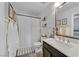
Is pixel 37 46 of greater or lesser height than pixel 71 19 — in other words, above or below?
below

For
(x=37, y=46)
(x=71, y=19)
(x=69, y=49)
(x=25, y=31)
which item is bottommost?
(x=37, y=46)

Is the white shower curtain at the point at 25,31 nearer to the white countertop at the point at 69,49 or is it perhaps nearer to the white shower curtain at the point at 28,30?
the white shower curtain at the point at 28,30

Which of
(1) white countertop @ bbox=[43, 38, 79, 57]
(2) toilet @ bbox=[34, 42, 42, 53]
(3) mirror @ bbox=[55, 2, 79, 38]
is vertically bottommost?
(2) toilet @ bbox=[34, 42, 42, 53]

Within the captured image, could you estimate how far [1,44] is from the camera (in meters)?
1.72

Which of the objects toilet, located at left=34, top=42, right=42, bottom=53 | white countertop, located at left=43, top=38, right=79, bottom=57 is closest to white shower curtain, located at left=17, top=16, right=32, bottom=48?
toilet, located at left=34, top=42, right=42, bottom=53

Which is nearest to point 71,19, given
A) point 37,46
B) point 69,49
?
point 69,49

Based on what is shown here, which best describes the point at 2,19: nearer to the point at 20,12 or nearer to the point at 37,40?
the point at 20,12

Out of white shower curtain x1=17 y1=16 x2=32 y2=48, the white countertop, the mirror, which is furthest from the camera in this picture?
white shower curtain x1=17 y1=16 x2=32 y2=48

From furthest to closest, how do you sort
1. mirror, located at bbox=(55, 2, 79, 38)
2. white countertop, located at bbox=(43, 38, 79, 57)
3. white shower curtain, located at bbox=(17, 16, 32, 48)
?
white shower curtain, located at bbox=(17, 16, 32, 48), mirror, located at bbox=(55, 2, 79, 38), white countertop, located at bbox=(43, 38, 79, 57)

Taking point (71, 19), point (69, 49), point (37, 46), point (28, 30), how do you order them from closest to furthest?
1. point (69, 49)
2. point (71, 19)
3. point (37, 46)
4. point (28, 30)

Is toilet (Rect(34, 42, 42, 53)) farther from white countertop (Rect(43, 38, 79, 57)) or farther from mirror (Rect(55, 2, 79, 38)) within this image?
white countertop (Rect(43, 38, 79, 57))

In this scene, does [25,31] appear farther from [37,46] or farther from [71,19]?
[71,19]

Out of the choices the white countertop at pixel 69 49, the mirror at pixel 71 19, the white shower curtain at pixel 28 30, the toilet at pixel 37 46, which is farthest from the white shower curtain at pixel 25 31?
the white countertop at pixel 69 49

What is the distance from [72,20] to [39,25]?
190 centimetres
